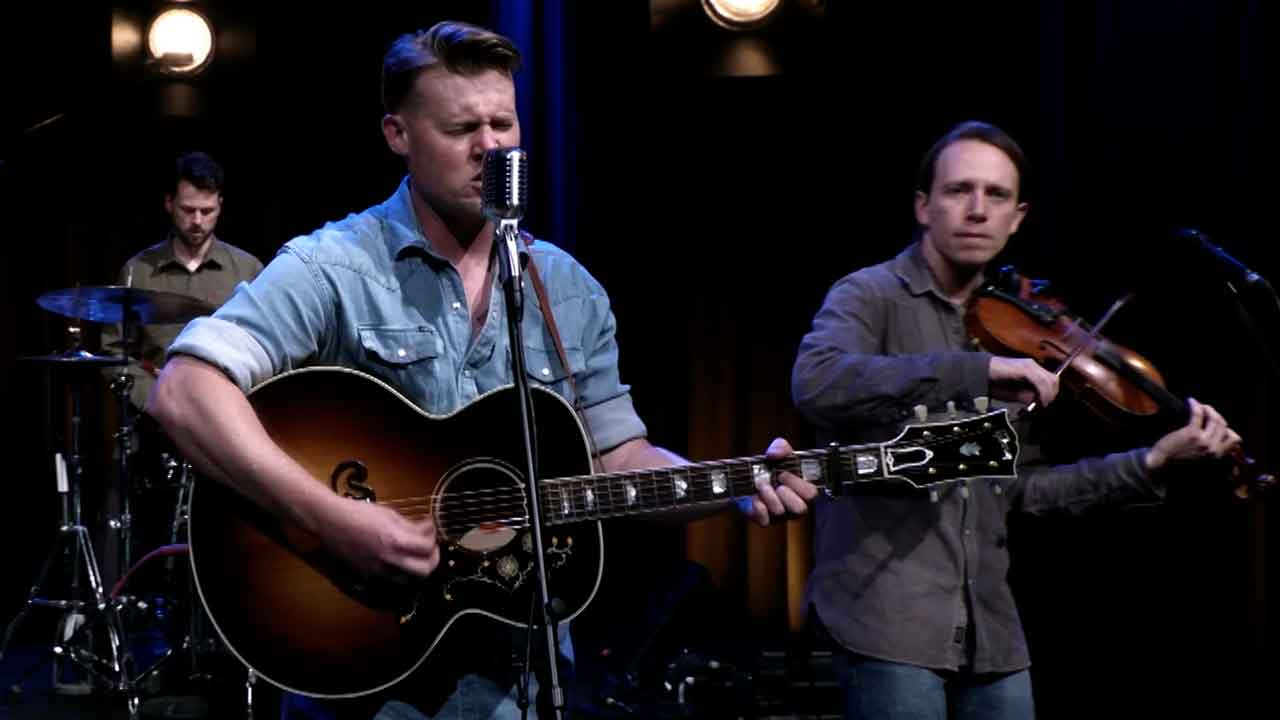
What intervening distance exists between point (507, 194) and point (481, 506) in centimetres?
68

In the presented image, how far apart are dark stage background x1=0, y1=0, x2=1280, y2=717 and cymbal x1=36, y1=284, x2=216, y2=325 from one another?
48.6 inches

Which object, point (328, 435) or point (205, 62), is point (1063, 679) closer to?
point (328, 435)

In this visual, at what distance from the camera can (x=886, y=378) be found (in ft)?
11.0

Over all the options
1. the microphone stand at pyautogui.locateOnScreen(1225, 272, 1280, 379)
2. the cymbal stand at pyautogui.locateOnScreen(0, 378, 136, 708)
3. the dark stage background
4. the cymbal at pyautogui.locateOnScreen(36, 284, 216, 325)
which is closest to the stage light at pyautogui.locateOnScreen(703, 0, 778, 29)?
the dark stage background

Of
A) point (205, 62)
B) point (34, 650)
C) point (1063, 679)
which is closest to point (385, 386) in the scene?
point (1063, 679)

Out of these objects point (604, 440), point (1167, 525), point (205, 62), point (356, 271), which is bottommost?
point (1167, 525)

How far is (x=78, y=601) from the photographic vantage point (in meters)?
6.41

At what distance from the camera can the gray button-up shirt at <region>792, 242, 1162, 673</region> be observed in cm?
334

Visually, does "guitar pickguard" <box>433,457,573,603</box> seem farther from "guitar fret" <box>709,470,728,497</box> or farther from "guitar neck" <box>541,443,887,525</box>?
"guitar fret" <box>709,470,728,497</box>

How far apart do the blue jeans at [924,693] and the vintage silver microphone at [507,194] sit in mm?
1526

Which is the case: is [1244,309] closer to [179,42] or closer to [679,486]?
[679,486]

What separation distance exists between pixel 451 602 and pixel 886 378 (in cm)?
A: 124

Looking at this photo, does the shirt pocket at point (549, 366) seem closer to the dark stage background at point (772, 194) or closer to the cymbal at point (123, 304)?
the dark stage background at point (772, 194)

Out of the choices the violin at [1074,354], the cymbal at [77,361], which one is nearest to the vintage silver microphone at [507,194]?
the violin at [1074,354]
